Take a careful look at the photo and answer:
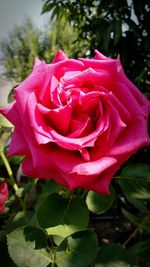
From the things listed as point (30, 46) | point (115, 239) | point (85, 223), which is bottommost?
point (30, 46)

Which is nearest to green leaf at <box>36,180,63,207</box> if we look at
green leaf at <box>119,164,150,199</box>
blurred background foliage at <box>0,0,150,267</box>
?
blurred background foliage at <box>0,0,150,267</box>

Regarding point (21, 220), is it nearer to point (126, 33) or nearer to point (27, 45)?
point (126, 33)

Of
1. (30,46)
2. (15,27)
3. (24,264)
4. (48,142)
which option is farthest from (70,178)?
(15,27)

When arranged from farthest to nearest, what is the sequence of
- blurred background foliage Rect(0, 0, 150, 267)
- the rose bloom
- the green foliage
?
the green foliage
blurred background foliage Rect(0, 0, 150, 267)
the rose bloom

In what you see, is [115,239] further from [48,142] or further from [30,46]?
[30,46]

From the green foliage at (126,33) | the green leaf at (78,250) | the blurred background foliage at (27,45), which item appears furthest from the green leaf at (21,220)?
the blurred background foliage at (27,45)

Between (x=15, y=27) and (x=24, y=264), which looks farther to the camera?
(x=15, y=27)

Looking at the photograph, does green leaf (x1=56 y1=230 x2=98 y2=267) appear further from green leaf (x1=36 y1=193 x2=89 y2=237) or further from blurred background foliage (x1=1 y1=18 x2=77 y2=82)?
blurred background foliage (x1=1 y1=18 x2=77 y2=82)

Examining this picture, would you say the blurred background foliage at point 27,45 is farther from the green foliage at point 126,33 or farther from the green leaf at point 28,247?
the green leaf at point 28,247
